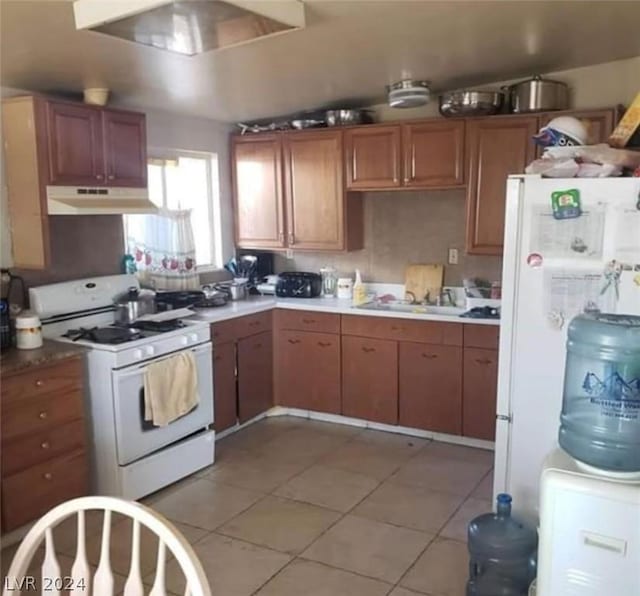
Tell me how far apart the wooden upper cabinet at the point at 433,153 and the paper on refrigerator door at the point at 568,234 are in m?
1.69

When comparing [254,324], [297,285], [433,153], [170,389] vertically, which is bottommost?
[170,389]

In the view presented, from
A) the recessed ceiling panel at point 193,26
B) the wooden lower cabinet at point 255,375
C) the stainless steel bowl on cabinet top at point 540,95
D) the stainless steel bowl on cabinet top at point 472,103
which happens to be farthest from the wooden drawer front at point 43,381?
the stainless steel bowl on cabinet top at point 540,95

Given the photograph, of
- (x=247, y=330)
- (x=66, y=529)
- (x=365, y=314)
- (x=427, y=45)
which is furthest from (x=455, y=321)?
(x=66, y=529)

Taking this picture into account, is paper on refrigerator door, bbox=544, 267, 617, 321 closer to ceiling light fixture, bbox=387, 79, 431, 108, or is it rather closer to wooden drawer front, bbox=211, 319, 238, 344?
ceiling light fixture, bbox=387, 79, 431, 108

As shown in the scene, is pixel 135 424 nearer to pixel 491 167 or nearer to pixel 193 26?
pixel 193 26

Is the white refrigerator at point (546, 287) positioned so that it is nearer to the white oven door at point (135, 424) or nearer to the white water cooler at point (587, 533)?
the white water cooler at point (587, 533)

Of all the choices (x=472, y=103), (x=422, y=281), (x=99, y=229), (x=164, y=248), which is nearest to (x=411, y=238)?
(x=422, y=281)

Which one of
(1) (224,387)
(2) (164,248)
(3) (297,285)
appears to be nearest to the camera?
(1) (224,387)

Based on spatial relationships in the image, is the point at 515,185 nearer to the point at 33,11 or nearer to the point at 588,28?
the point at 588,28

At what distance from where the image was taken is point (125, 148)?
3.59m

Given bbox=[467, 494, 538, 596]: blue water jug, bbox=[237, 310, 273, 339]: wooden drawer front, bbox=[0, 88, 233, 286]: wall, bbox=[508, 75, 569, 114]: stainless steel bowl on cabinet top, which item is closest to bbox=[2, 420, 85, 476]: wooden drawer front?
bbox=[0, 88, 233, 286]: wall

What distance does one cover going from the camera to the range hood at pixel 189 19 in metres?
2.11

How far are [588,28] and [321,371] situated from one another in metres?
2.66

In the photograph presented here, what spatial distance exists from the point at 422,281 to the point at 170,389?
1956 mm
